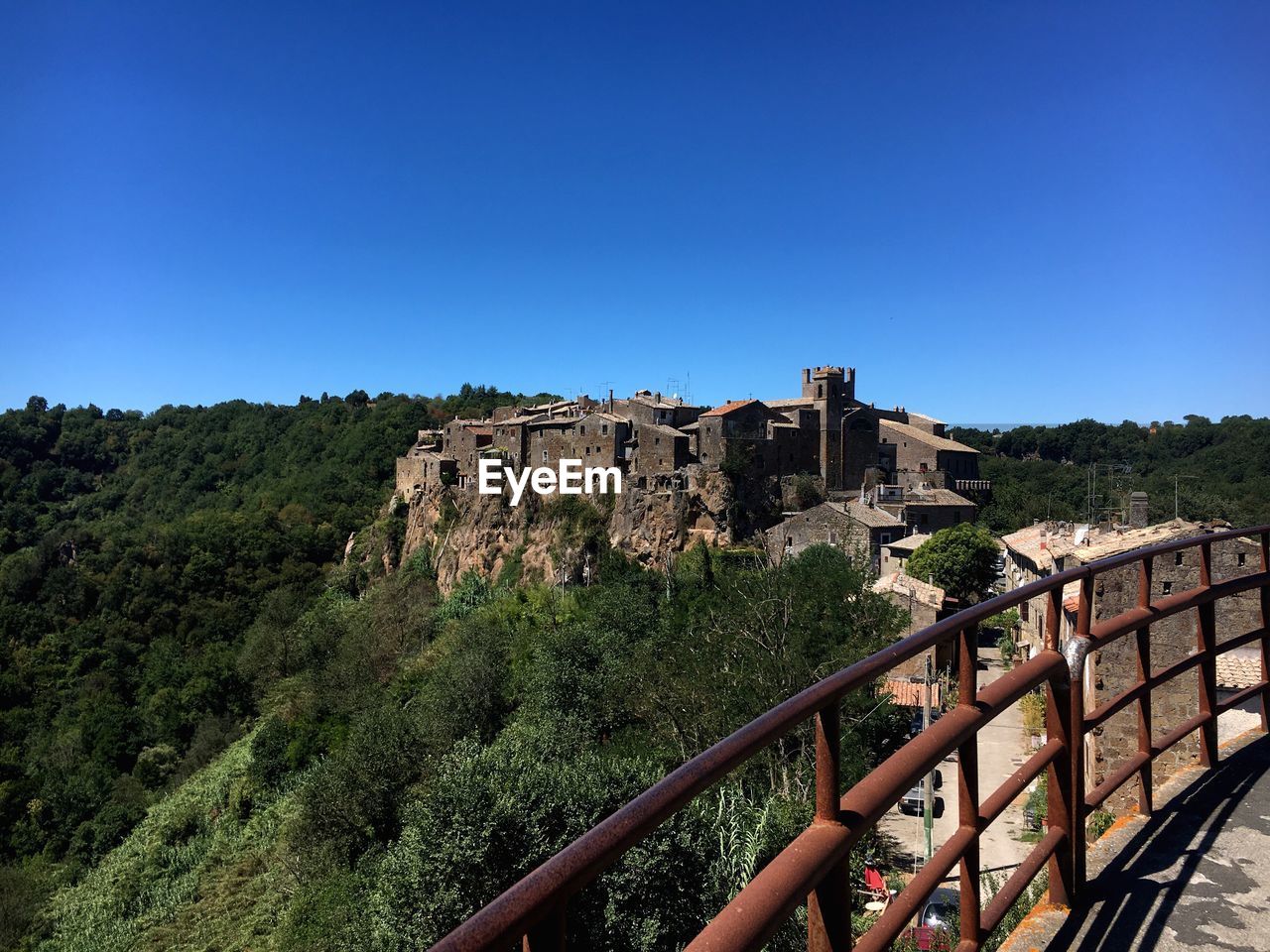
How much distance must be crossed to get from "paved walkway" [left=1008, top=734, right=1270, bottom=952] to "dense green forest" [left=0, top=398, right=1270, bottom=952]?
9280mm

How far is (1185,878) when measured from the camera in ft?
10.9

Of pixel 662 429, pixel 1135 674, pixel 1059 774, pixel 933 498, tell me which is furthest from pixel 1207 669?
pixel 933 498

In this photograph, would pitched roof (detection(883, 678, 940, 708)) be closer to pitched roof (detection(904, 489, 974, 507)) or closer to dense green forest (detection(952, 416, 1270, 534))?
pitched roof (detection(904, 489, 974, 507))

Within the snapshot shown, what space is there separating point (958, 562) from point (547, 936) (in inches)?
1390

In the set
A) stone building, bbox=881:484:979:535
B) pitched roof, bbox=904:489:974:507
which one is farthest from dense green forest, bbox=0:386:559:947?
pitched roof, bbox=904:489:974:507

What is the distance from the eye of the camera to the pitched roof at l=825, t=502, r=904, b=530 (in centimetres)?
3809

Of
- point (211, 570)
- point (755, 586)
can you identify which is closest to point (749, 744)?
point (755, 586)

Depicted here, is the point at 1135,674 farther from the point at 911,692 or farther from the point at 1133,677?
the point at 911,692

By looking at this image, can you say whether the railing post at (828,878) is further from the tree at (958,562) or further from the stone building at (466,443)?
the stone building at (466,443)

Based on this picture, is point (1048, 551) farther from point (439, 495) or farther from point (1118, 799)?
point (439, 495)

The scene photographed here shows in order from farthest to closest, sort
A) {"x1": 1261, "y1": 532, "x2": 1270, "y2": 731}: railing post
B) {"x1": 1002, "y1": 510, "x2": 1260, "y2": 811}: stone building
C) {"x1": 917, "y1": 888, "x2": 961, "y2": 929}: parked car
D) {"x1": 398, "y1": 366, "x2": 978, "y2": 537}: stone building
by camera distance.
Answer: {"x1": 398, "y1": 366, "x2": 978, "y2": 537}: stone building < {"x1": 1002, "y1": 510, "x2": 1260, "y2": 811}: stone building < {"x1": 917, "y1": 888, "x2": 961, "y2": 929}: parked car < {"x1": 1261, "y1": 532, "x2": 1270, "y2": 731}: railing post

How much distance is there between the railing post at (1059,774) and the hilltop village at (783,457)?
33692mm

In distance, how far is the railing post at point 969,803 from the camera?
99.7 inches

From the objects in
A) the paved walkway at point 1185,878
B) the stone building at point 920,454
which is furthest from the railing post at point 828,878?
the stone building at point 920,454
